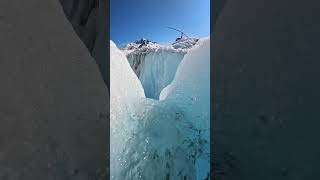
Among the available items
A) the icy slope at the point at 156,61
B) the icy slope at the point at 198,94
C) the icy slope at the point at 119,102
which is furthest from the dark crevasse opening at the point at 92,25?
the icy slope at the point at 156,61

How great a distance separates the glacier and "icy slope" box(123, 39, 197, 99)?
5521 millimetres

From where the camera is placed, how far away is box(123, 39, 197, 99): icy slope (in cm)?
796

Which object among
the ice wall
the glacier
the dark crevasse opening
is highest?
the ice wall

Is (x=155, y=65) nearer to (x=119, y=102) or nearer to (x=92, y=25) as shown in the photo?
(x=119, y=102)

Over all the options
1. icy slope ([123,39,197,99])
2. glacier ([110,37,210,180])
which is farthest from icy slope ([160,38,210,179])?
icy slope ([123,39,197,99])

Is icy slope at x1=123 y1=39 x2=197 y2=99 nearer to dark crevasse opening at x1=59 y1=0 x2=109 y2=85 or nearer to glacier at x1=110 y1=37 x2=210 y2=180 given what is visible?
glacier at x1=110 y1=37 x2=210 y2=180

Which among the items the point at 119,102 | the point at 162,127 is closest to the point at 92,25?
the point at 119,102

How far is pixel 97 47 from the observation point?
5.18 ft

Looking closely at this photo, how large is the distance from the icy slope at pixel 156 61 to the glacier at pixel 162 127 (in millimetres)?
5521

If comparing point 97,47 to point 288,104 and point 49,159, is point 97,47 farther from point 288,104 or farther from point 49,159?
point 288,104

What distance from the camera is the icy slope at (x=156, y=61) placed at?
7961mm

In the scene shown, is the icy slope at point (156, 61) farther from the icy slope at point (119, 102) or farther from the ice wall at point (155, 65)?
the icy slope at point (119, 102)

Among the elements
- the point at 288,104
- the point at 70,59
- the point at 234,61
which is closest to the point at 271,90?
the point at 288,104

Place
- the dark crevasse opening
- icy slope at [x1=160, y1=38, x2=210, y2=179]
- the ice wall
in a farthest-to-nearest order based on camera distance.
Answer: the ice wall < icy slope at [x1=160, y1=38, x2=210, y2=179] < the dark crevasse opening
